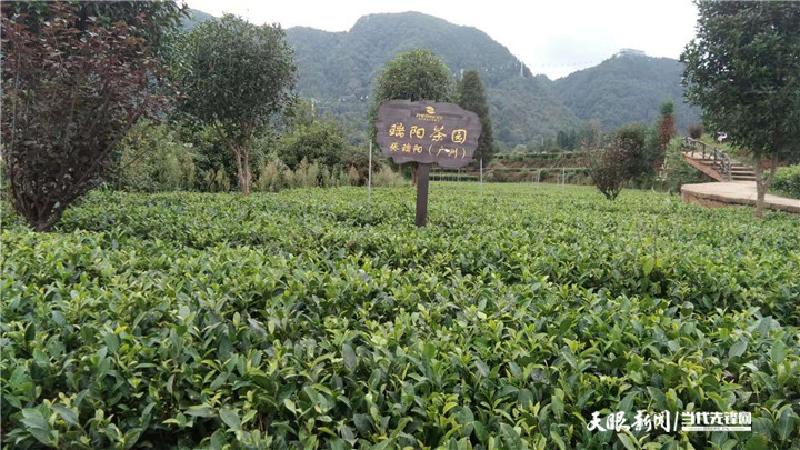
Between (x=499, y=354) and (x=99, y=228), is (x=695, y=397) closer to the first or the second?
(x=499, y=354)

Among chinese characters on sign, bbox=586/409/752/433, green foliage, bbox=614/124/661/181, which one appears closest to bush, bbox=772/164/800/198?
green foliage, bbox=614/124/661/181

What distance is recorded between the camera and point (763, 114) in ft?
25.1

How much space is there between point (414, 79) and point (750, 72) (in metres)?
10.7

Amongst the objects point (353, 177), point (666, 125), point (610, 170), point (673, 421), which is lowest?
point (673, 421)

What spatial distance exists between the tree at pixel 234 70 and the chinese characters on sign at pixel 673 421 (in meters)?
9.79

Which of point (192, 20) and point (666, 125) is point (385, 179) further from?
point (666, 125)

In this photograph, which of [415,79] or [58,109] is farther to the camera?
[415,79]

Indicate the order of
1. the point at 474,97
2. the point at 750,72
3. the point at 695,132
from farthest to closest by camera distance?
the point at 474,97, the point at 695,132, the point at 750,72

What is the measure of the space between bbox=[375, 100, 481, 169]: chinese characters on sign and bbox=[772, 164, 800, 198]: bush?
1302 cm

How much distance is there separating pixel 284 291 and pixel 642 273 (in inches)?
92.5

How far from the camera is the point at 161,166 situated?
42.9 ft

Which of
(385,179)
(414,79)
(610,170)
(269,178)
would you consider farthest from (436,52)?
(610,170)

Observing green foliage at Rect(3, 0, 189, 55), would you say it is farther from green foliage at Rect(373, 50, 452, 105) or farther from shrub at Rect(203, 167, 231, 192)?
green foliage at Rect(373, 50, 452, 105)

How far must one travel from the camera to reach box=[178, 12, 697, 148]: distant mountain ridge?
5444 centimetres
